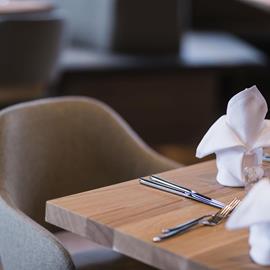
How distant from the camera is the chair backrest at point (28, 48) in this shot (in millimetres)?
3803

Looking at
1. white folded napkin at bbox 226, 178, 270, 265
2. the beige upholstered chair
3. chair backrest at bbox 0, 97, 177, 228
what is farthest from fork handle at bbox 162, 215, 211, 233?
chair backrest at bbox 0, 97, 177, 228

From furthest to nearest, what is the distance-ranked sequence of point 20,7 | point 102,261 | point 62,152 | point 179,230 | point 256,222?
point 20,7, point 62,152, point 102,261, point 179,230, point 256,222

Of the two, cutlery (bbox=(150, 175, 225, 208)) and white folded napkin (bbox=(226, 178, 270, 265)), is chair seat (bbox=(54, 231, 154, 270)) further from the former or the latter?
white folded napkin (bbox=(226, 178, 270, 265))

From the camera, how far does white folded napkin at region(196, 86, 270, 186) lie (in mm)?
1658

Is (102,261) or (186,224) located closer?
(186,224)

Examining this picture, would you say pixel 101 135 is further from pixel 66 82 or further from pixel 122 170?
pixel 66 82

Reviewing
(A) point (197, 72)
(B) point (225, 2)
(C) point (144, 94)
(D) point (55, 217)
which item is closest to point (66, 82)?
(C) point (144, 94)

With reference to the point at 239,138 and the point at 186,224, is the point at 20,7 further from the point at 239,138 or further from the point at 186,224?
the point at 186,224

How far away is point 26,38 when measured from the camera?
151 inches

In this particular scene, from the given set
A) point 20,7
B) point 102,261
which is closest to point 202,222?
point 102,261

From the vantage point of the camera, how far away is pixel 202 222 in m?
1.48

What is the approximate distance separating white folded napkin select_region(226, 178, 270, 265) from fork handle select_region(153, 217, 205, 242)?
13cm

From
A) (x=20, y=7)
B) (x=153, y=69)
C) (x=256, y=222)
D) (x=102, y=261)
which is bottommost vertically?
(x=102, y=261)

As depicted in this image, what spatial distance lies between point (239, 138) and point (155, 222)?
0.98 ft
